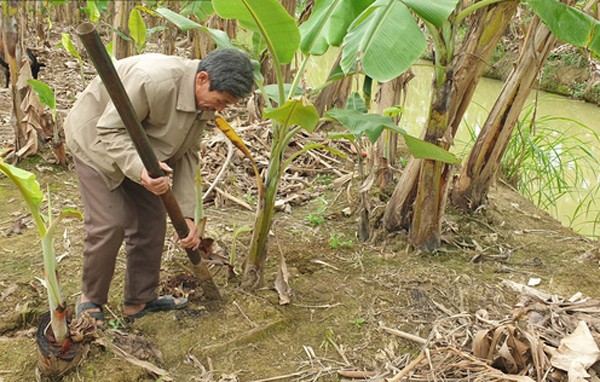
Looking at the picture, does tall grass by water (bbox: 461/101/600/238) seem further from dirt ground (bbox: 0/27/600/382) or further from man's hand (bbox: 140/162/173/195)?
man's hand (bbox: 140/162/173/195)

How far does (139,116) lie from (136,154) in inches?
7.7

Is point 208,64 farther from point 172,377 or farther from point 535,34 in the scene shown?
point 535,34

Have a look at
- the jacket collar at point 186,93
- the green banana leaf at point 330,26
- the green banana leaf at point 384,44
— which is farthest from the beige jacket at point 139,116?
the green banana leaf at point 384,44

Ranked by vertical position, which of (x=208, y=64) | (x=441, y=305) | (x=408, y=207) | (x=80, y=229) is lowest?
(x=80, y=229)

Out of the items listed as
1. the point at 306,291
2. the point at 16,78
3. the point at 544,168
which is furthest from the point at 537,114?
the point at 16,78

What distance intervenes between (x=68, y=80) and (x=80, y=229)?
385cm

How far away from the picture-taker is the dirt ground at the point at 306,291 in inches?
87.5

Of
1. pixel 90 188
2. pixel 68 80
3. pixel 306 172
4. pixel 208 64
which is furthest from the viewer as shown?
pixel 68 80

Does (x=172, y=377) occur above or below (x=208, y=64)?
below

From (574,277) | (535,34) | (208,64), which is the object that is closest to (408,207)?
(574,277)

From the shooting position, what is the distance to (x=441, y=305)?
8.73 ft

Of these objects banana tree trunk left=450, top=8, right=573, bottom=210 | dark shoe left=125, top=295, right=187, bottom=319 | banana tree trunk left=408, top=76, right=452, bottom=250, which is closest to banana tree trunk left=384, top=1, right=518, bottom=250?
banana tree trunk left=408, top=76, right=452, bottom=250

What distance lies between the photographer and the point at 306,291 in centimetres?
276

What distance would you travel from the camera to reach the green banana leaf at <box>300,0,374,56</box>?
2336 millimetres
